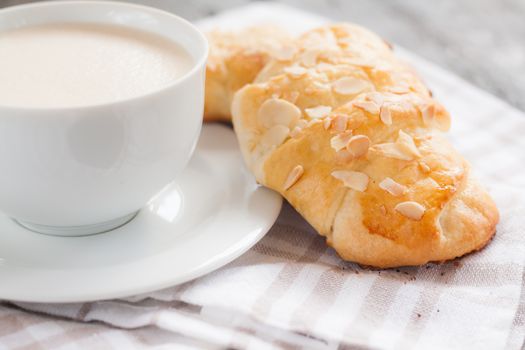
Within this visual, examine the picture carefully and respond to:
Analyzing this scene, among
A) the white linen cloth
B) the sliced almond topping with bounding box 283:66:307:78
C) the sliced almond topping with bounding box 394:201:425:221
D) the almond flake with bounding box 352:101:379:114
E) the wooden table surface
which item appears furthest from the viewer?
the wooden table surface

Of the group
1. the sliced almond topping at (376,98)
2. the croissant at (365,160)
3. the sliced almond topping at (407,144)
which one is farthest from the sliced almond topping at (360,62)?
the sliced almond topping at (407,144)

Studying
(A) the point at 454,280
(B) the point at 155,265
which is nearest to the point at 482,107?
(A) the point at 454,280

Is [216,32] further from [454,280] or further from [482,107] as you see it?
[454,280]

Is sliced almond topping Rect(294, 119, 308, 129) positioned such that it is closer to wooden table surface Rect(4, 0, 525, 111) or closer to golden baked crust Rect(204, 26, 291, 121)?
golden baked crust Rect(204, 26, 291, 121)

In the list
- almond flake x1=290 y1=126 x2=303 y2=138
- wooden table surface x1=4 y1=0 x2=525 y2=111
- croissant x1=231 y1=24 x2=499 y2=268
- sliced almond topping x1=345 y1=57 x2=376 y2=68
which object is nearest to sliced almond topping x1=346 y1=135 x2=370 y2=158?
croissant x1=231 y1=24 x2=499 y2=268

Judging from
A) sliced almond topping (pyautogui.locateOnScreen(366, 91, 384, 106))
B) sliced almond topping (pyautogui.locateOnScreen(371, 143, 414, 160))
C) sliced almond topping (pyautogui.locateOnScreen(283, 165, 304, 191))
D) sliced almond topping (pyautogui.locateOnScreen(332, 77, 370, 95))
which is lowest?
sliced almond topping (pyautogui.locateOnScreen(283, 165, 304, 191))

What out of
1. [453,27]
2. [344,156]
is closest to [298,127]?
[344,156]
